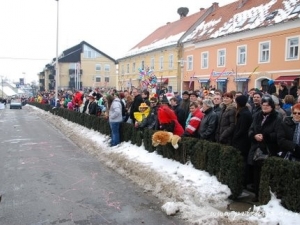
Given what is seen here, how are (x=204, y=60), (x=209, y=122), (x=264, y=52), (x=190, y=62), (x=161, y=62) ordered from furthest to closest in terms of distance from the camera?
(x=161, y=62), (x=190, y=62), (x=204, y=60), (x=264, y=52), (x=209, y=122)

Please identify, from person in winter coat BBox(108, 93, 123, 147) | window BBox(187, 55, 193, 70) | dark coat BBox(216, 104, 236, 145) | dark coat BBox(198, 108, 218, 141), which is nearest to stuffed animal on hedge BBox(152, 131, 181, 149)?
dark coat BBox(198, 108, 218, 141)

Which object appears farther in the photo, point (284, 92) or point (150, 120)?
point (284, 92)

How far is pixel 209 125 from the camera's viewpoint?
24.9ft

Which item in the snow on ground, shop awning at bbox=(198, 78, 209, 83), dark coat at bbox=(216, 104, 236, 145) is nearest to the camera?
the snow on ground

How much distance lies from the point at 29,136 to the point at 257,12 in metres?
19.5

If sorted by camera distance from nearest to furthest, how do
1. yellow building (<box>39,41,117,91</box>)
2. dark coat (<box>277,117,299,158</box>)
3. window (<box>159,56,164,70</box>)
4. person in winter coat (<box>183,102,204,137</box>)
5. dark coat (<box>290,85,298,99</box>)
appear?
dark coat (<box>277,117,299,158</box>) < person in winter coat (<box>183,102,204,137</box>) < dark coat (<box>290,85,298,99</box>) < window (<box>159,56,164,70</box>) < yellow building (<box>39,41,117,91</box>)

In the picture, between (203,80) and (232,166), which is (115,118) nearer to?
(232,166)

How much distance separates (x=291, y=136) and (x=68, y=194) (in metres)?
4.36

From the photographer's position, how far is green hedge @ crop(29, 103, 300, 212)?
5184 mm

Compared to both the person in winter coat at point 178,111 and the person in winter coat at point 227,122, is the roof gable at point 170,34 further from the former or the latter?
the person in winter coat at point 227,122

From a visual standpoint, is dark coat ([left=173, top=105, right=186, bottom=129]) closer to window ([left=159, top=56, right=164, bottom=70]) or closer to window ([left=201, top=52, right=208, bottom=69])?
window ([left=201, top=52, right=208, bottom=69])

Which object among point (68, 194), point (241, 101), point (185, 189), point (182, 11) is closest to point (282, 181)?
point (241, 101)

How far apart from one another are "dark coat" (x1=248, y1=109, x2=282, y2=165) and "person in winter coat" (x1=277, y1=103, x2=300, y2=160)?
121 millimetres

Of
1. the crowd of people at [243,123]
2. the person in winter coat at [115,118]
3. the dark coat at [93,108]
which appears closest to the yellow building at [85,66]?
the dark coat at [93,108]
